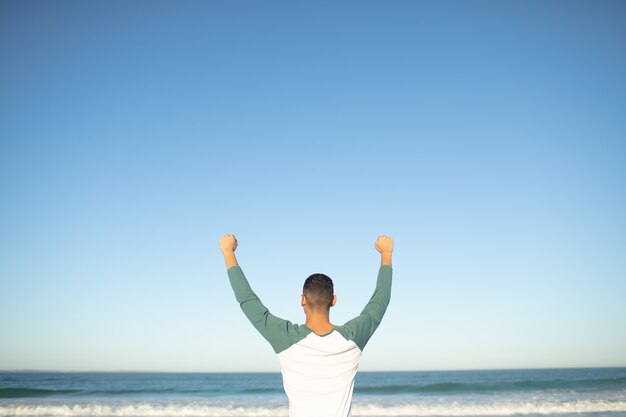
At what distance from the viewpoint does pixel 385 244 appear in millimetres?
3049

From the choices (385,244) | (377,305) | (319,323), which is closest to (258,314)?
(319,323)

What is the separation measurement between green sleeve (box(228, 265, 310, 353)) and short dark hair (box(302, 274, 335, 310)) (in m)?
0.14

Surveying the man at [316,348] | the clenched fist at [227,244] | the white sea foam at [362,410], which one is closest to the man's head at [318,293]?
the man at [316,348]

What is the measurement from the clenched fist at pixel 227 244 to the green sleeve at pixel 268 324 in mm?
260

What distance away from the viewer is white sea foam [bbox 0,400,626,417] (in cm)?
1709

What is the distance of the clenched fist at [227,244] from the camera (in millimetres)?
2801

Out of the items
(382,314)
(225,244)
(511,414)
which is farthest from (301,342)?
(511,414)

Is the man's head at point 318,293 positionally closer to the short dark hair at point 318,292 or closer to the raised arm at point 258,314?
the short dark hair at point 318,292

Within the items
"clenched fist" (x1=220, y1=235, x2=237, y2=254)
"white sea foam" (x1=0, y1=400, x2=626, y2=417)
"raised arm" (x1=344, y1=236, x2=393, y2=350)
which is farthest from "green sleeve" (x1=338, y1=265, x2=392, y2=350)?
"white sea foam" (x1=0, y1=400, x2=626, y2=417)

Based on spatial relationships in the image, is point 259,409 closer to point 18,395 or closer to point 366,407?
point 366,407

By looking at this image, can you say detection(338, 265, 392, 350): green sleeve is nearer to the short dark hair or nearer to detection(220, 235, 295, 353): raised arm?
the short dark hair

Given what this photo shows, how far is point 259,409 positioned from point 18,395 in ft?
44.7

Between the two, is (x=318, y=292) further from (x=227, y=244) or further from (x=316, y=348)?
(x=227, y=244)

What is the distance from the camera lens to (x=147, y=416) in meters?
17.7
